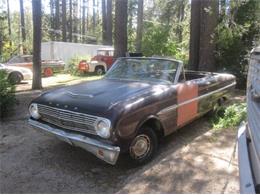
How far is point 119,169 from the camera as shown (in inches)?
173

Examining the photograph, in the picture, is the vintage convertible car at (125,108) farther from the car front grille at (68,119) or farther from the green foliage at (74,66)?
the green foliage at (74,66)

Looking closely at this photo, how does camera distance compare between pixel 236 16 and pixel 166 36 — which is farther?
pixel 166 36

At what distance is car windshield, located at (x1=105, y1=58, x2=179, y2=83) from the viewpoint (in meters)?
5.44

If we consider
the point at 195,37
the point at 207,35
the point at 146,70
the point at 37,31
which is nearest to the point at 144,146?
the point at 146,70

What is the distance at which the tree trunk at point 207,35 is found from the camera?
10281 mm

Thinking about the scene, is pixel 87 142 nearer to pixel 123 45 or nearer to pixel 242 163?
pixel 242 163

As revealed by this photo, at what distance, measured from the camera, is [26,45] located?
3028 centimetres

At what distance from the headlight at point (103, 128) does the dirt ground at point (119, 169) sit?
627 mm

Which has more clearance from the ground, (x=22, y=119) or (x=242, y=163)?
(x=242, y=163)

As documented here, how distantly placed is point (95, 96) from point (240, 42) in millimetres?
8263

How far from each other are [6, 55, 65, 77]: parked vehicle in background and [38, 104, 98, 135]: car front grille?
13.4 m

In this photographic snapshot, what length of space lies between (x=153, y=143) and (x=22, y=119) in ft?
11.3

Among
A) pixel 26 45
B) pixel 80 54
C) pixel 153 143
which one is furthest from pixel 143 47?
pixel 26 45

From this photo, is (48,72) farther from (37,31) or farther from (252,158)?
(252,158)
